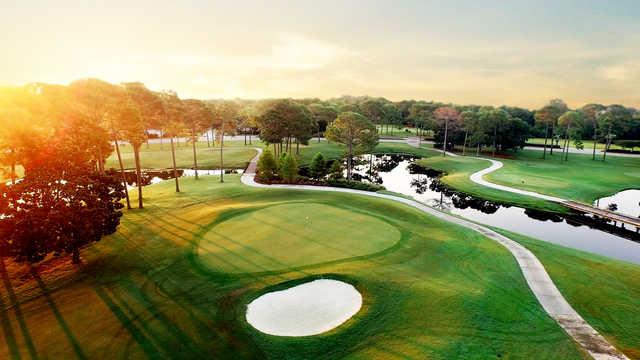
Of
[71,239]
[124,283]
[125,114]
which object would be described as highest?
[125,114]

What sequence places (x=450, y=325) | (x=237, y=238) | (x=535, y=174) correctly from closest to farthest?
(x=450, y=325), (x=237, y=238), (x=535, y=174)

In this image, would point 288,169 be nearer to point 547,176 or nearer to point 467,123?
point 547,176

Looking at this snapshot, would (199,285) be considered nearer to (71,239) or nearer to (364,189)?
(71,239)

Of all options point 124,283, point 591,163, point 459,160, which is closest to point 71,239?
point 124,283

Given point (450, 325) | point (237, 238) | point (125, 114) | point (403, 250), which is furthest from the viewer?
point (125, 114)

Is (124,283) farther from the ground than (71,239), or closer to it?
closer to it

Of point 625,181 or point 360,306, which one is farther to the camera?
point 625,181

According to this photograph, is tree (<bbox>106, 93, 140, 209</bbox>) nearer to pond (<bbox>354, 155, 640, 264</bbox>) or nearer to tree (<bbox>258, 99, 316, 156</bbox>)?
tree (<bbox>258, 99, 316, 156</bbox>)
